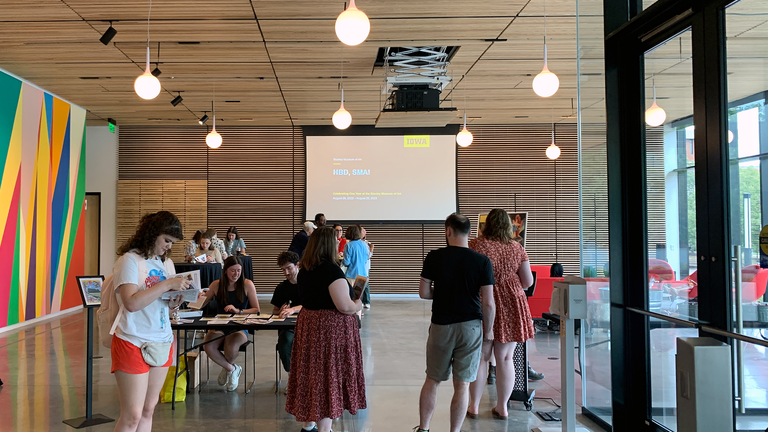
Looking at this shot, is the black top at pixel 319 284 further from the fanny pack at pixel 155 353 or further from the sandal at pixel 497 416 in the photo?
the sandal at pixel 497 416

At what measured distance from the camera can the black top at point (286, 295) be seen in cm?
513

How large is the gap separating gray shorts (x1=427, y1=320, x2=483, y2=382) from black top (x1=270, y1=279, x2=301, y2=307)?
6.20 feet

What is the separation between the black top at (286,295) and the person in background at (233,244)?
5.11 m

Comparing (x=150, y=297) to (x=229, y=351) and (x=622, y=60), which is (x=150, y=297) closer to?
(x=229, y=351)

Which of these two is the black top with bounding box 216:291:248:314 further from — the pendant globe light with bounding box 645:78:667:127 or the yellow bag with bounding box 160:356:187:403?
the pendant globe light with bounding box 645:78:667:127

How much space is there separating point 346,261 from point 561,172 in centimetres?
589

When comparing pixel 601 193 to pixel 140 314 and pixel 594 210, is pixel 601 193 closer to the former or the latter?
pixel 594 210

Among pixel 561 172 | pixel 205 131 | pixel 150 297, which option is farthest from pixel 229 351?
pixel 561 172

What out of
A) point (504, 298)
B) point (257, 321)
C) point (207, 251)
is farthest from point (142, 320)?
point (207, 251)

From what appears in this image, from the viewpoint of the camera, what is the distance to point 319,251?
3.50 metres

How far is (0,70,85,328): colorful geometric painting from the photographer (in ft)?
26.1

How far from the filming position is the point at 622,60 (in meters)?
3.96

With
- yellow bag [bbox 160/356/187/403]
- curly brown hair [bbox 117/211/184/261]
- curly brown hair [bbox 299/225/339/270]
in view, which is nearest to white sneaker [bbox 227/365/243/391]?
yellow bag [bbox 160/356/187/403]

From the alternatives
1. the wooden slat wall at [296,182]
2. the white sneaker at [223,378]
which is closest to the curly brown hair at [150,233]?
the white sneaker at [223,378]
